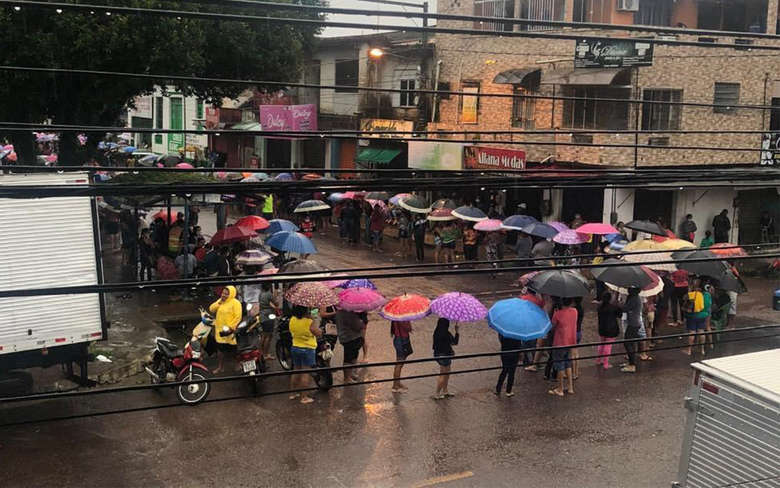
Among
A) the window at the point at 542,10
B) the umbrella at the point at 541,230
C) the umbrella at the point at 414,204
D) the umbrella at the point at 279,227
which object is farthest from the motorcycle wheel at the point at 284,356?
the window at the point at 542,10

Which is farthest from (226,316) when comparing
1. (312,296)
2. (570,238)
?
(570,238)

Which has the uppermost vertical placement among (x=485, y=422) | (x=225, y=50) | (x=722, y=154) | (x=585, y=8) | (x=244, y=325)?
(x=585, y=8)

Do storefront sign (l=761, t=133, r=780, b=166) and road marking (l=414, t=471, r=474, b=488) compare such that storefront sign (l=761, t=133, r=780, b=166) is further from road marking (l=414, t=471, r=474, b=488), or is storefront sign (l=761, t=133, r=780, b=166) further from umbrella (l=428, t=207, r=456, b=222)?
road marking (l=414, t=471, r=474, b=488)

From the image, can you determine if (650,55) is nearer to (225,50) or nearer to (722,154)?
(722,154)

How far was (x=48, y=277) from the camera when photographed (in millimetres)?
10727

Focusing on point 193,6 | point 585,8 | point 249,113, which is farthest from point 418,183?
point 249,113

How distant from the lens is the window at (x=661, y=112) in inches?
907

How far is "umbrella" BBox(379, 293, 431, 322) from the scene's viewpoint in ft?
35.4

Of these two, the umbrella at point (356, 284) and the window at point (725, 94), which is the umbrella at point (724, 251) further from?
the window at point (725, 94)

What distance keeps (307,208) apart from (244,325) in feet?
35.3

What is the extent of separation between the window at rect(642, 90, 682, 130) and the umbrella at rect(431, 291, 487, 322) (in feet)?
47.1

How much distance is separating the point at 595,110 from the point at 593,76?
1.41 m

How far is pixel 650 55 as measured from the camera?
21.2 m

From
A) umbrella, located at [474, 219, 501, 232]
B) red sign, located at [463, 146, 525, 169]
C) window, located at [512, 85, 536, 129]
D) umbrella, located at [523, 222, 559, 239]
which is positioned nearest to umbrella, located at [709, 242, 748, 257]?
umbrella, located at [523, 222, 559, 239]
